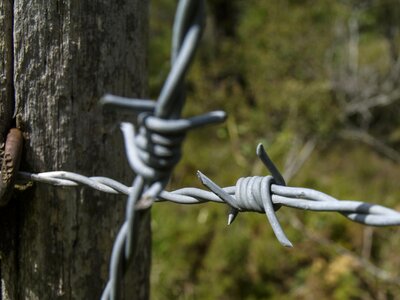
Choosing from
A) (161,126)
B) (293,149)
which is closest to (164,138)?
(161,126)

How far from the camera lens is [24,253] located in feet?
3.49

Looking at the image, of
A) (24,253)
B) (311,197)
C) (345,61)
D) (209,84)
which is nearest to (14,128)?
(24,253)

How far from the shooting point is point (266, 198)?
0.81 metres

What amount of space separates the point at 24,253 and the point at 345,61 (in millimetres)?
4950

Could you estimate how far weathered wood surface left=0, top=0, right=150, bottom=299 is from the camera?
1.03 m

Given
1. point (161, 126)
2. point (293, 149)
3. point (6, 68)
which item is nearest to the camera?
point (161, 126)

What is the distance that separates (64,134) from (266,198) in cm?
44

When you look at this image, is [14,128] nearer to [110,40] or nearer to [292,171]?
[110,40]

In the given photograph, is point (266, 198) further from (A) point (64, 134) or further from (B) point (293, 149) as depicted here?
(B) point (293, 149)

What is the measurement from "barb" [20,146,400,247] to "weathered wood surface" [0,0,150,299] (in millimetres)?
89

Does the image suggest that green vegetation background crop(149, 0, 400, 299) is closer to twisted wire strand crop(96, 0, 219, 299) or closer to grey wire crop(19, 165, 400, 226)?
grey wire crop(19, 165, 400, 226)

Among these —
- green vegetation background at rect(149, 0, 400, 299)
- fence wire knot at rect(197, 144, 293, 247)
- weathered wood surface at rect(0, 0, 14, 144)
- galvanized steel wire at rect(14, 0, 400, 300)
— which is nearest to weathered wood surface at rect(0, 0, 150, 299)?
weathered wood surface at rect(0, 0, 14, 144)

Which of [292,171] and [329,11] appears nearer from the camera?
[292,171]

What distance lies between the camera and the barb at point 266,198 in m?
Answer: 0.69
